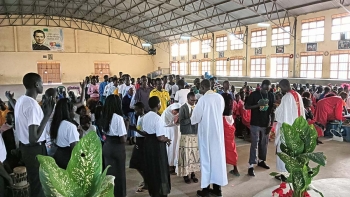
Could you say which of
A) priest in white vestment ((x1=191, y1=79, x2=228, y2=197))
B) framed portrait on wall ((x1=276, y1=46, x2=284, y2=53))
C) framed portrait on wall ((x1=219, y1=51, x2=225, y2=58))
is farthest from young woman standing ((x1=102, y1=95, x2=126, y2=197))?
framed portrait on wall ((x1=219, y1=51, x2=225, y2=58))

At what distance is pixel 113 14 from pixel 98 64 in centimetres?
537

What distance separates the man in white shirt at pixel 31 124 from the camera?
2.44 meters

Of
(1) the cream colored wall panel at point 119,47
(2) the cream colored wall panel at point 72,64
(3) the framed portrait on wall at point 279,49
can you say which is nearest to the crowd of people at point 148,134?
(3) the framed portrait on wall at point 279,49

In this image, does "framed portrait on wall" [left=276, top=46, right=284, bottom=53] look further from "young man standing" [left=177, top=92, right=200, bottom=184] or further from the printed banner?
the printed banner

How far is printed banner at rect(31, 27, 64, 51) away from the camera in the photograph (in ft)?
69.2

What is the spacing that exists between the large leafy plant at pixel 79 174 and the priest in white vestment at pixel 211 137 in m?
2.66

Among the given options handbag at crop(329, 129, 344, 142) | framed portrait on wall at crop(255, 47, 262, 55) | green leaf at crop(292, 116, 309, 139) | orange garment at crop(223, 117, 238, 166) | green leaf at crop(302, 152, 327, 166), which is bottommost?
handbag at crop(329, 129, 344, 142)

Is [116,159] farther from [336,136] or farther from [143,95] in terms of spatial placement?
[336,136]

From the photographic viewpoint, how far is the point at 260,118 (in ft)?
14.2

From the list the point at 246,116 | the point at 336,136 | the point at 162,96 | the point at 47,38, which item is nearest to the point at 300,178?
the point at 162,96

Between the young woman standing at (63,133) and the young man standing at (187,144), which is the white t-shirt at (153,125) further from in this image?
the young woman standing at (63,133)

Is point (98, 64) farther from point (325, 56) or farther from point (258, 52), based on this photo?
point (325, 56)

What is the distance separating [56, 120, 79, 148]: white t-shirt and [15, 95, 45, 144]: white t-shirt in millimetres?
243

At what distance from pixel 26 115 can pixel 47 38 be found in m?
21.4
